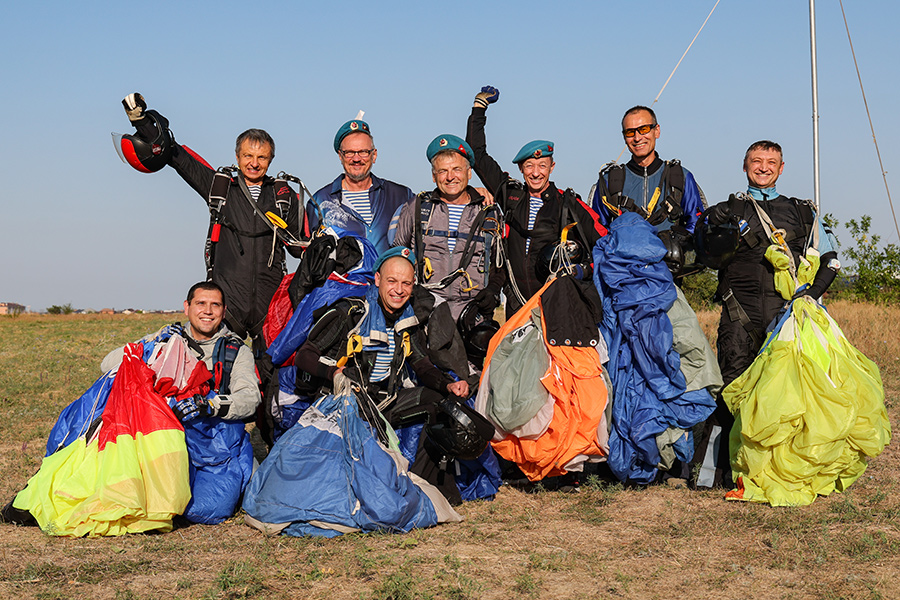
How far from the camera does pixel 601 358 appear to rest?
4.14 meters

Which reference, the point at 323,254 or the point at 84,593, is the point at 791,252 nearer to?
the point at 323,254

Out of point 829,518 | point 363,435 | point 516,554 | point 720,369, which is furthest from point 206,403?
point 829,518

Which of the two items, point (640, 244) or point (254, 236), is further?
point (254, 236)

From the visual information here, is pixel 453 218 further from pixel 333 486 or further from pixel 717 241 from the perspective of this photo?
pixel 333 486

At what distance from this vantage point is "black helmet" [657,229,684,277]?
13.9 ft

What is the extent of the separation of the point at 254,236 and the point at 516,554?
2321 millimetres

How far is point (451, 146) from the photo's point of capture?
14.9 ft

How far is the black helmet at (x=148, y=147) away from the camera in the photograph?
4.40 m

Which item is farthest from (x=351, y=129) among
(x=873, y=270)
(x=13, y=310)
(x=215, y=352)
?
(x=13, y=310)

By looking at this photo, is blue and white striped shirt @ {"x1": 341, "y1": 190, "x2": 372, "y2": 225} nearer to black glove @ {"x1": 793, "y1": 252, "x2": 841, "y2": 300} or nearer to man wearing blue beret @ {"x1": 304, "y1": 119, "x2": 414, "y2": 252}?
man wearing blue beret @ {"x1": 304, "y1": 119, "x2": 414, "y2": 252}

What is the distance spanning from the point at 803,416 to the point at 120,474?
3.21 m

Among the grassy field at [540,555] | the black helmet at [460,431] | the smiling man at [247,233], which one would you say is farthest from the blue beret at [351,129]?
the grassy field at [540,555]

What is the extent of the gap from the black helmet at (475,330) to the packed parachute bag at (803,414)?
4.25ft

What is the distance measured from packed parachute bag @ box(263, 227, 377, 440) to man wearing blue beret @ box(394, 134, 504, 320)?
0.30 metres
